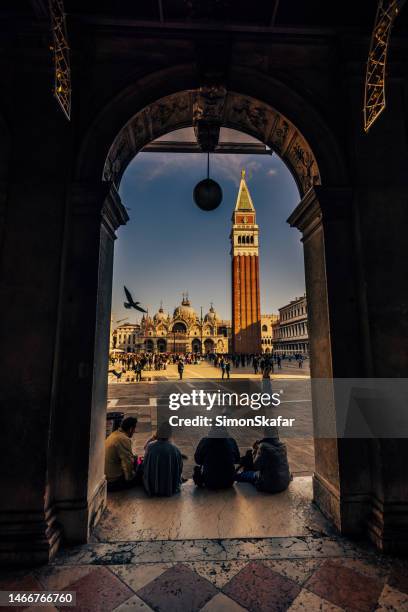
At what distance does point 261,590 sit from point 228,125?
5.12 meters

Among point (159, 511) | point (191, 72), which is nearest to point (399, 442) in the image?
point (159, 511)

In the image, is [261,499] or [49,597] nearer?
[49,597]

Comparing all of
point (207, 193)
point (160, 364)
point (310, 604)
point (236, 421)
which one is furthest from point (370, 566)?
point (160, 364)

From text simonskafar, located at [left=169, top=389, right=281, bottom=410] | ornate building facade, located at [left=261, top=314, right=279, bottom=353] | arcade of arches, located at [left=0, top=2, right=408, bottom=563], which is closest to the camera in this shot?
arcade of arches, located at [left=0, top=2, right=408, bottom=563]

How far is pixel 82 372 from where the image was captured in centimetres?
307

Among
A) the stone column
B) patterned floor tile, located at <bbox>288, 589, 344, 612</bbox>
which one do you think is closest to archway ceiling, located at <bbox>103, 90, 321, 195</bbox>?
the stone column

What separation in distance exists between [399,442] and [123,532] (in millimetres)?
2782

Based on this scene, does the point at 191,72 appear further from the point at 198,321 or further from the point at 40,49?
the point at 198,321

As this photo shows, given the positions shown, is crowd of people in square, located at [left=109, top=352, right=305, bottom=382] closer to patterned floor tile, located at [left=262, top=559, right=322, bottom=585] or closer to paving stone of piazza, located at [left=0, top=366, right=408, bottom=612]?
paving stone of piazza, located at [left=0, top=366, right=408, bottom=612]

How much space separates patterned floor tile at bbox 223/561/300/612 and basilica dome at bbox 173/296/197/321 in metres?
94.5

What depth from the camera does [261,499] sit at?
12.1ft

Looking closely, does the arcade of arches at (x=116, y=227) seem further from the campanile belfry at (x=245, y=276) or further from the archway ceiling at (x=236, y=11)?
the campanile belfry at (x=245, y=276)

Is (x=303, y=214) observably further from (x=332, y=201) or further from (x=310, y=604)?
(x=310, y=604)

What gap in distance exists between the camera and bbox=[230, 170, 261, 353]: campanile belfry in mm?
57656
